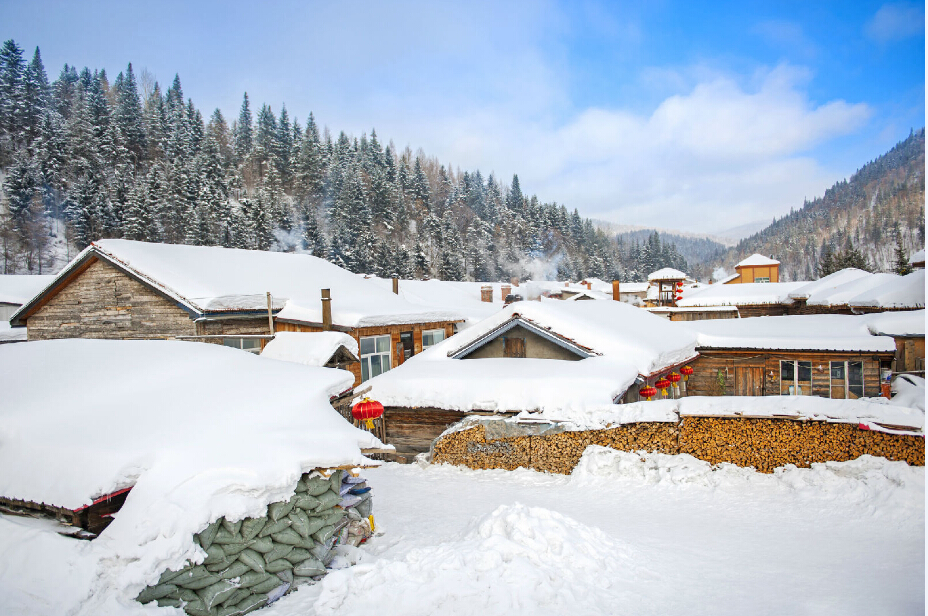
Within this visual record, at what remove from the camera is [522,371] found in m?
13.1

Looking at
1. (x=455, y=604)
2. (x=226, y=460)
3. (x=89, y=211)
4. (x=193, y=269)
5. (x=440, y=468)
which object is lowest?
(x=440, y=468)

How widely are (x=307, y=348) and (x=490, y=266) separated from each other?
7235 centimetres

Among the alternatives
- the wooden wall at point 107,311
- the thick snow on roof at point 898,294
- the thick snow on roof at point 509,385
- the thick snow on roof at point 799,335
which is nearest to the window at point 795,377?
the thick snow on roof at point 799,335

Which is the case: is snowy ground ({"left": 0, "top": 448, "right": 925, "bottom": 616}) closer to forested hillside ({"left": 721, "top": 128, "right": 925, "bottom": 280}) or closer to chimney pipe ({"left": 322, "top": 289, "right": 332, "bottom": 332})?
chimney pipe ({"left": 322, "top": 289, "right": 332, "bottom": 332})

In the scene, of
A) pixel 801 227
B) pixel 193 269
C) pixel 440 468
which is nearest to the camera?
pixel 440 468

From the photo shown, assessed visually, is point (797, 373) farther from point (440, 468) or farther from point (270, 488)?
point (270, 488)

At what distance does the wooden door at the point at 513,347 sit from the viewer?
49.4 ft

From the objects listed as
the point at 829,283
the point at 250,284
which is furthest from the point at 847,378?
the point at 250,284

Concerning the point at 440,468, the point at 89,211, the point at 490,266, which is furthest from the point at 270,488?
the point at 490,266

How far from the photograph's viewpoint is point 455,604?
5.36 metres

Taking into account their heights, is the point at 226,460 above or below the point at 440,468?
above

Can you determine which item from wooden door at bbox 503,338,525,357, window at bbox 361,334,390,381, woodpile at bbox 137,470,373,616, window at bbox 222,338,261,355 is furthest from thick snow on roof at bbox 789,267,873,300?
woodpile at bbox 137,470,373,616

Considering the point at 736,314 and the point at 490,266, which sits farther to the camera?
the point at 490,266

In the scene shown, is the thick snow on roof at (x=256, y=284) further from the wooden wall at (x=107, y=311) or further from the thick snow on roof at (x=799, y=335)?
the thick snow on roof at (x=799, y=335)
